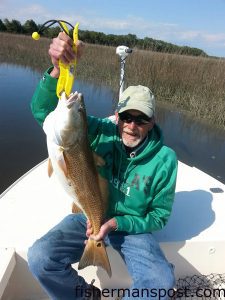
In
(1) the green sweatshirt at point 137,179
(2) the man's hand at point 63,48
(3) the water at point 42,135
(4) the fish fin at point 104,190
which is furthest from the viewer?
(3) the water at point 42,135

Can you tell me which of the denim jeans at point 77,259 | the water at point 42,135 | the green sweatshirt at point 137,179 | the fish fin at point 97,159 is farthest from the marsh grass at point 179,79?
the fish fin at point 97,159

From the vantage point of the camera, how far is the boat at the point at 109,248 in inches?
104

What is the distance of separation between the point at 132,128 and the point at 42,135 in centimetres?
537

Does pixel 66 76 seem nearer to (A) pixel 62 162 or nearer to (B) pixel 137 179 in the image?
(A) pixel 62 162

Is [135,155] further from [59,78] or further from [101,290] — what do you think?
[101,290]

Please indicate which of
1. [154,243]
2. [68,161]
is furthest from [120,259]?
[68,161]

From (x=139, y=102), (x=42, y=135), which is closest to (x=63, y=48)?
(x=139, y=102)

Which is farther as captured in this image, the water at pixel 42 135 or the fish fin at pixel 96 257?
the water at pixel 42 135

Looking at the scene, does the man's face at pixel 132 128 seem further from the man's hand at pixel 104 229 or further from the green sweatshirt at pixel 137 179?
the man's hand at pixel 104 229

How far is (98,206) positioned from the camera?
2.34 m

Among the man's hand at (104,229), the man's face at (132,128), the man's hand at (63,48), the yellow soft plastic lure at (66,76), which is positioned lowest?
the man's hand at (104,229)

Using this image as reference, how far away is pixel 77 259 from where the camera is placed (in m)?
2.56

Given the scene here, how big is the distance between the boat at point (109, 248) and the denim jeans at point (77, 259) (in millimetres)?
200

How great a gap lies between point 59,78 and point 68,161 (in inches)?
21.1
